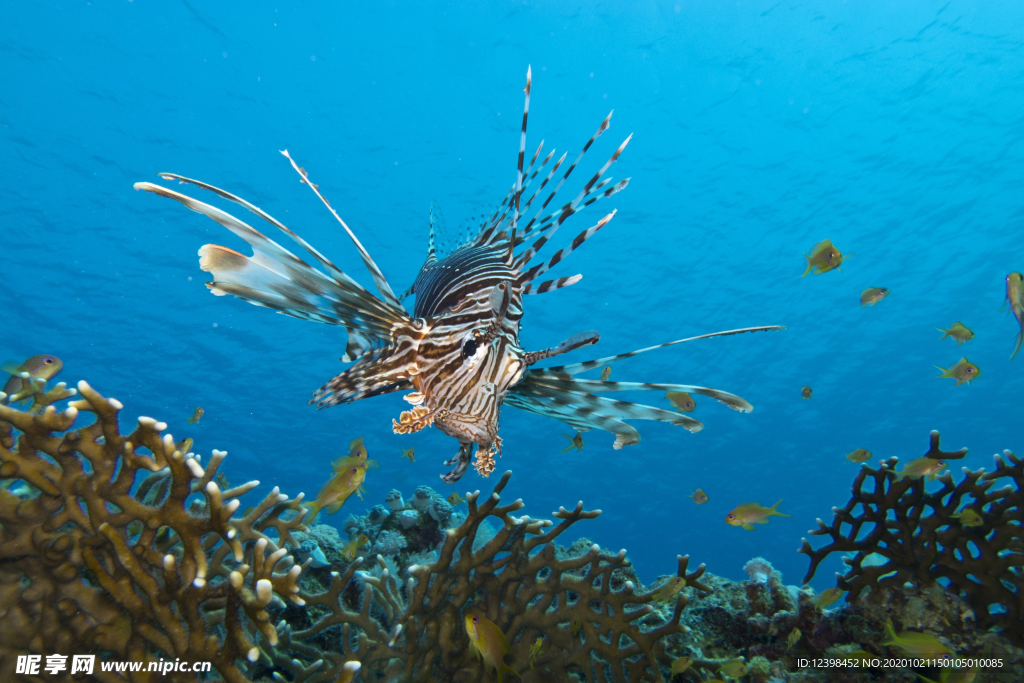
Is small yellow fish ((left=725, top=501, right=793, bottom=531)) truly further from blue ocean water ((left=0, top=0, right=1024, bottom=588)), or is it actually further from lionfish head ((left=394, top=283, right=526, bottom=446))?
blue ocean water ((left=0, top=0, right=1024, bottom=588))

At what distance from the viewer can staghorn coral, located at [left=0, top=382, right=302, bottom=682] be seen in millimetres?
1754

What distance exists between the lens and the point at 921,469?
143 inches

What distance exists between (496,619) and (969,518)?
352cm

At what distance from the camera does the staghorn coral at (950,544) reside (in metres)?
3.21

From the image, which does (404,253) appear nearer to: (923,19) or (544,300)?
(544,300)

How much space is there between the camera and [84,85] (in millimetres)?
15406

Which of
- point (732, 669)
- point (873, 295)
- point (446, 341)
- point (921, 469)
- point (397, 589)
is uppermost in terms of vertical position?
point (873, 295)

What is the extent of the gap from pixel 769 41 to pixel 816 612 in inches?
788

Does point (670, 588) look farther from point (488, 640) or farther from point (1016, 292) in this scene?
point (1016, 292)

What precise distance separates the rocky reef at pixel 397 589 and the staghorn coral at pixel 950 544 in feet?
0.04

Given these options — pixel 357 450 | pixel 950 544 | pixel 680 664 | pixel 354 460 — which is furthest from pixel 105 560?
pixel 950 544

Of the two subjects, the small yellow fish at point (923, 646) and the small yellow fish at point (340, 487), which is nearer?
the small yellow fish at point (923, 646)

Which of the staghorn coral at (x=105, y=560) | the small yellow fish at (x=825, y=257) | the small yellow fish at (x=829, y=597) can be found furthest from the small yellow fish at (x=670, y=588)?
the small yellow fish at (x=825, y=257)

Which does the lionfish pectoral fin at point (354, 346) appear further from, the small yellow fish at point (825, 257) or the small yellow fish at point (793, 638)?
A: the small yellow fish at point (825, 257)
